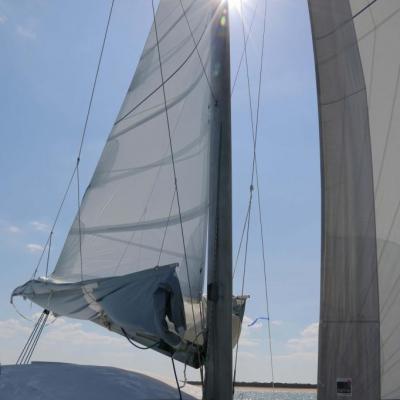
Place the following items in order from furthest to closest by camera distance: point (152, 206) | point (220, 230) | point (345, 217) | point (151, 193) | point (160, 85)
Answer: point (160, 85), point (151, 193), point (152, 206), point (345, 217), point (220, 230)

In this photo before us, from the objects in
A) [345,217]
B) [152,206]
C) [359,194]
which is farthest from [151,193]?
[359,194]

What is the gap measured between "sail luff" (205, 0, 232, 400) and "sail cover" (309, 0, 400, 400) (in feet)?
3.23

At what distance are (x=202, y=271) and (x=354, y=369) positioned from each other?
1.86 metres

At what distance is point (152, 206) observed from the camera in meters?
6.91

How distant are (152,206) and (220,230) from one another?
1595mm

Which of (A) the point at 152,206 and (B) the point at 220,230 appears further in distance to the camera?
(A) the point at 152,206

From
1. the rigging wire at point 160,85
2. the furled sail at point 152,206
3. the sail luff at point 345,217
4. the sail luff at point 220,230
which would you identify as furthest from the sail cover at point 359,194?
the rigging wire at point 160,85

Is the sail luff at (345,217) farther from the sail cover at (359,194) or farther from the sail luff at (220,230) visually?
the sail luff at (220,230)

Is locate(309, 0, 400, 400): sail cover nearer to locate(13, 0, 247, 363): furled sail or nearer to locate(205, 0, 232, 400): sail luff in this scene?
locate(205, 0, 232, 400): sail luff

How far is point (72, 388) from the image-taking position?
4801 mm

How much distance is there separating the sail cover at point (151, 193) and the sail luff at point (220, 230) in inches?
14.2

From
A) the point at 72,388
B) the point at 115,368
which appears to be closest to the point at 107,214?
the point at 115,368

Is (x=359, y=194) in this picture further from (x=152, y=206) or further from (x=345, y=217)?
(x=152, y=206)

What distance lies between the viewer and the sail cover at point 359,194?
17.3ft
